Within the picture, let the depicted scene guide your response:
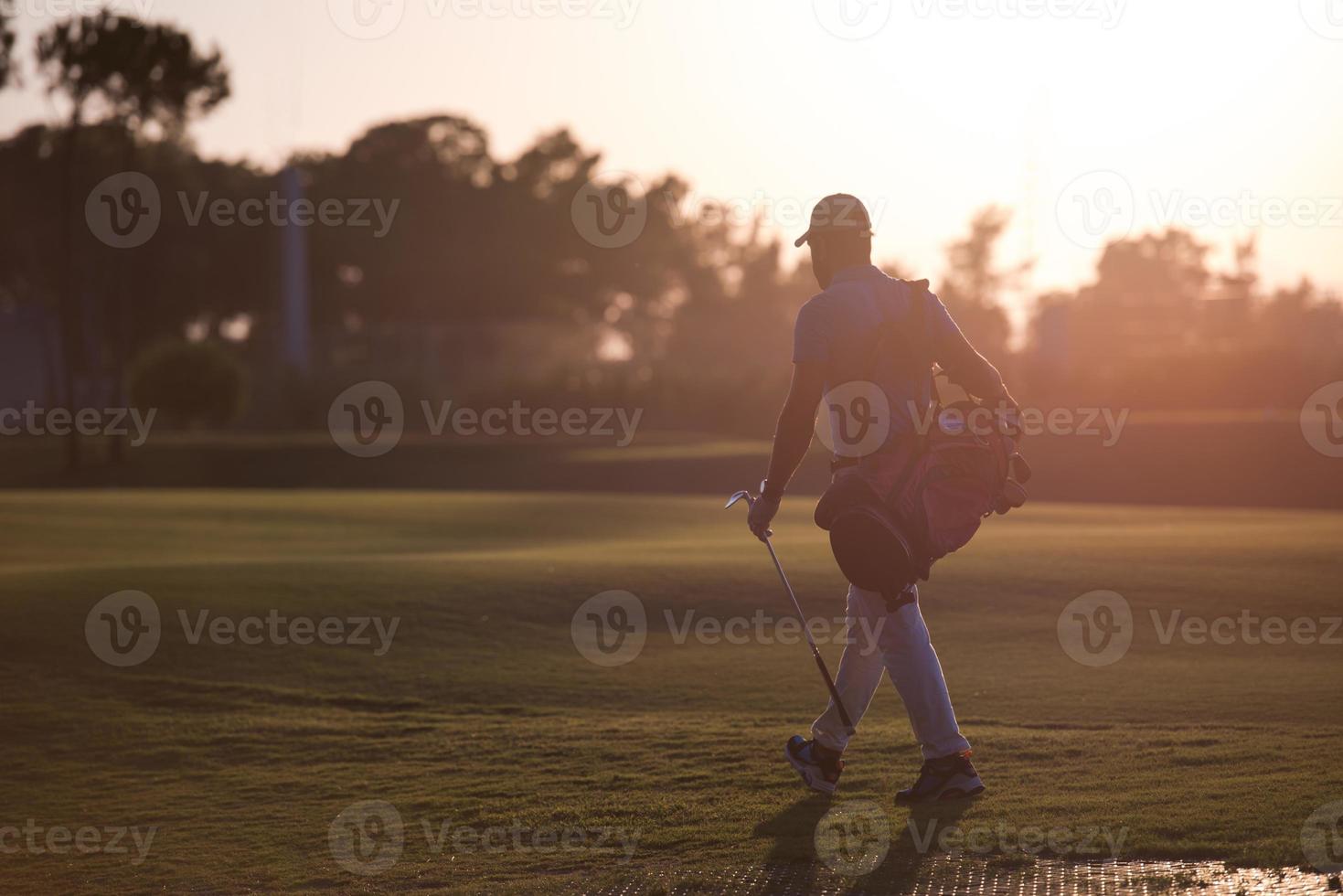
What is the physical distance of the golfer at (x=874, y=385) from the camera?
6.09 m

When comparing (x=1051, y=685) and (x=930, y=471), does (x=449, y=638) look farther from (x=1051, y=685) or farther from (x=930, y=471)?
(x=930, y=471)

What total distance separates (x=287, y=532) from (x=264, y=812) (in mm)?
16310

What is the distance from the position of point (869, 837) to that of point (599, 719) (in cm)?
336

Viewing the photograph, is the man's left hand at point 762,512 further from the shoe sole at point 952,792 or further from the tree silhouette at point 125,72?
the tree silhouette at point 125,72

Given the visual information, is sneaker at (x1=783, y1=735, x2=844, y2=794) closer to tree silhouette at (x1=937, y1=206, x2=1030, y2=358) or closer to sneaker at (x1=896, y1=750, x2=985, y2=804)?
sneaker at (x1=896, y1=750, x2=985, y2=804)

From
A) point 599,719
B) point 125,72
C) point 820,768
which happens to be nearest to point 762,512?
point 820,768

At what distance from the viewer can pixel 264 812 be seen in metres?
7.16

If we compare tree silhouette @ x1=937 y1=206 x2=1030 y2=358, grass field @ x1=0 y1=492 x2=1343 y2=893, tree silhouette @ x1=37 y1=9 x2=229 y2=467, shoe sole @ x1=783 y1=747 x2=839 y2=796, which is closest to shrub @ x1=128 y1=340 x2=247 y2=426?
tree silhouette @ x1=37 y1=9 x2=229 y2=467

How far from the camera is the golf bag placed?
600 cm

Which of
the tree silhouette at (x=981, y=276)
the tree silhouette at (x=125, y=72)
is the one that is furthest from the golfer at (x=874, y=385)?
the tree silhouette at (x=981, y=276)

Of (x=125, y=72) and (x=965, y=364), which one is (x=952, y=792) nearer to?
(x=965, y=364)

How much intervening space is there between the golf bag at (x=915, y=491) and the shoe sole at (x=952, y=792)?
810mm

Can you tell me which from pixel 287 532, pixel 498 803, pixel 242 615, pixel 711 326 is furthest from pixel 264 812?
pixel 711 326

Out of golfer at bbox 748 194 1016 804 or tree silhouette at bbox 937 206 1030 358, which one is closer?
golfer at bbox 748 194 1016 804
